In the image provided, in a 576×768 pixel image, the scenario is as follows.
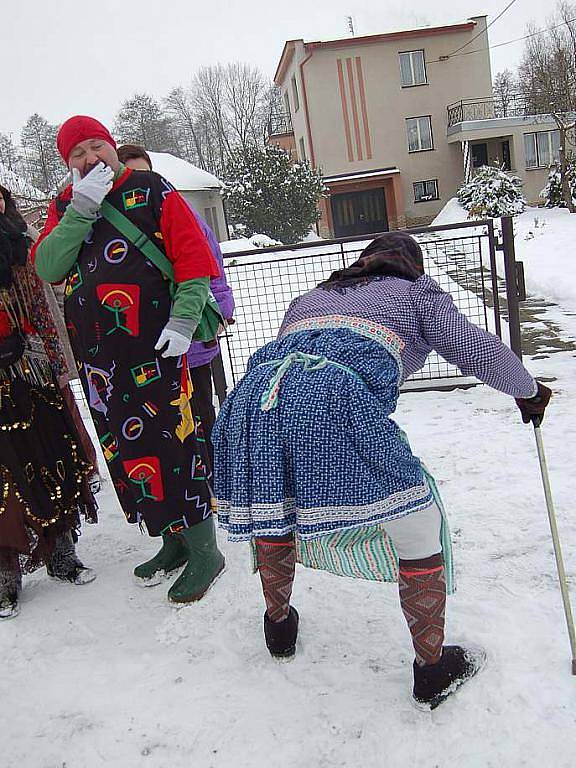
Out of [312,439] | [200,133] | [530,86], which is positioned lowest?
[312,439]

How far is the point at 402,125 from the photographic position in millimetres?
26203

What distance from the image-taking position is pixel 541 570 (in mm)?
2564

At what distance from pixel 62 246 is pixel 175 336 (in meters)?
0.51

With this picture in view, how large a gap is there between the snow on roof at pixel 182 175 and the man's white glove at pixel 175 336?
19234 millimetres

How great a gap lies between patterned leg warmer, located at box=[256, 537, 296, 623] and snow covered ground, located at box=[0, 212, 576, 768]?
0.27 meters

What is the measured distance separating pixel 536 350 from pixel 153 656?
4.58 metres

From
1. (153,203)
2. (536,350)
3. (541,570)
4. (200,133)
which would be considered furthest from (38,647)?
(200,133)

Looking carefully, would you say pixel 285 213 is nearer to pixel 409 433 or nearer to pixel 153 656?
pixel 409 433

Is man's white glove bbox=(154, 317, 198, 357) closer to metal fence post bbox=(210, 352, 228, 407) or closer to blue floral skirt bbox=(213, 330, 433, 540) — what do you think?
blue floral skirt bbox=(213, 330, 433, 540)

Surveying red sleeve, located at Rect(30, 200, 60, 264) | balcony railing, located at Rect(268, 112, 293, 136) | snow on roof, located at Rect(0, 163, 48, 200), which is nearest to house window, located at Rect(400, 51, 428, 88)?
balcony railing, located at Rect(268, 112, 293, 136)

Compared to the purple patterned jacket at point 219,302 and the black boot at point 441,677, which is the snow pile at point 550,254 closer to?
the purple patterned jacket at point 219,302

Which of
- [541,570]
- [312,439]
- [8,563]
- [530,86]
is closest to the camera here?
[312,439]

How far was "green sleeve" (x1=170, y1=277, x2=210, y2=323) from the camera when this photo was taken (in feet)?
7.86

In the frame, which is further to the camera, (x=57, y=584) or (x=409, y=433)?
(x=409, y=433)
